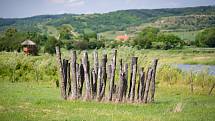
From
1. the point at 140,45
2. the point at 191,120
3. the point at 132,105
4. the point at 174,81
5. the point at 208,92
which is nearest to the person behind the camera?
the point at 191,120

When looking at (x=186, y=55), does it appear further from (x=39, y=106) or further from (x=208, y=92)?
(x=39, y=106)

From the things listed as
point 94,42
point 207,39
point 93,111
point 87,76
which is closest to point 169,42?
point 207,39

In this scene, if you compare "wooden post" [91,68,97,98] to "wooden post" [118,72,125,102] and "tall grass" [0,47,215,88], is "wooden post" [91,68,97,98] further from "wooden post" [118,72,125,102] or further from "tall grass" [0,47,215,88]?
"tall grass" [0,47,215,88]

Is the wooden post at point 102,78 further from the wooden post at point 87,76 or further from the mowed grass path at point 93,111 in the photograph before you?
the mowed grass path at point 93,111

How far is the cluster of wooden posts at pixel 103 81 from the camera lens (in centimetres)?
2156

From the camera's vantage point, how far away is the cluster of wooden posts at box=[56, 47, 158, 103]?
70.7ft

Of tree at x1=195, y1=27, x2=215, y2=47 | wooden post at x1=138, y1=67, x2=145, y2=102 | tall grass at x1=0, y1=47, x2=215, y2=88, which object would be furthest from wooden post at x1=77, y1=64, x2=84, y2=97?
tree at x1=195, y1=27, x2=215, y2=47

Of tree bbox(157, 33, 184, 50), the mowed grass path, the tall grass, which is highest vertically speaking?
the mowed grass path

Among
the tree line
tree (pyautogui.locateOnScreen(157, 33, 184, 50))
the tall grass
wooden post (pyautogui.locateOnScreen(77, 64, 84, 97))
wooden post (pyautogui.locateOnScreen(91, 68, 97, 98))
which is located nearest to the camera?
wooden post (pyautogui.locateOnScreen(91, 68, 97, 98))

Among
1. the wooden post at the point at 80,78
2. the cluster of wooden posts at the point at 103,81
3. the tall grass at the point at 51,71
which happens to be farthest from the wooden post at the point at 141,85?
the tall grass at the point at 51,71

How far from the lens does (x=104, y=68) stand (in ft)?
71.5

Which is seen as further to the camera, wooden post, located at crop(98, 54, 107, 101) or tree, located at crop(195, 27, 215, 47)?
tree, located at crop(195, 27, 215, 47)

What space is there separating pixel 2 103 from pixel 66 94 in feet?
13.4

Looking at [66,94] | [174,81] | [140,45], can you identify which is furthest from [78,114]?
[140,45]
